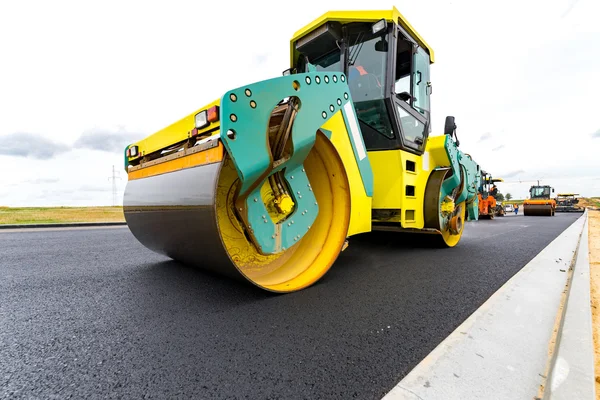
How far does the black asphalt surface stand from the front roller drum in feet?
0.70

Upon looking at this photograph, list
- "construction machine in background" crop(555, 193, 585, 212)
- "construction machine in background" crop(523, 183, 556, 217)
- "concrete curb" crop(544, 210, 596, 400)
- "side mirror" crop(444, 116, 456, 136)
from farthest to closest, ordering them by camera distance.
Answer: "construction machine in background" crop(555, 193, 585, 212)
"construction machine in background" crop(523, 183, 556, 217)
"side mirror" crop(444, 116, 456, 136)
"concrete curb" crop(544, 210, 596, 400)

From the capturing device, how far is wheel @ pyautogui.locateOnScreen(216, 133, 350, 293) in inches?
78.0

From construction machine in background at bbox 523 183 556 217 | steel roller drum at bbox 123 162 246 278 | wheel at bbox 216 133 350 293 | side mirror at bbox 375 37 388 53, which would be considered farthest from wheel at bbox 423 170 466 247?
construction machine in background at bbox 523 183 556 217

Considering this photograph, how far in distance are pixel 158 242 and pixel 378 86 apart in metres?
2.62

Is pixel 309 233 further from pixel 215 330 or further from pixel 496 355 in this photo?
pixel 496 355

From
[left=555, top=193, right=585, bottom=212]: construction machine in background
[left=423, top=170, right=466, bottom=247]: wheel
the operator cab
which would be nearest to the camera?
the operator cab

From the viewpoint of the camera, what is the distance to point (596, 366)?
4.11 feet

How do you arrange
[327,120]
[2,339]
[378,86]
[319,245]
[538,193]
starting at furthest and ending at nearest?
[538,193]
[378,86]
[319,245]
[327,120]
[2,339]

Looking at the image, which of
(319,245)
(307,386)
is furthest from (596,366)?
(319,245)

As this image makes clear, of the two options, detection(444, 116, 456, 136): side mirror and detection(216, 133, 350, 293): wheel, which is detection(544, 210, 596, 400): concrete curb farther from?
detection(444, 116, 456, 136): side mirror

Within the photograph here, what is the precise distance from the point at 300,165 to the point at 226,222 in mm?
A: 655

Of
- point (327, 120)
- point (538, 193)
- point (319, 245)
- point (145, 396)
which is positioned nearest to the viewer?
point (145, 396)

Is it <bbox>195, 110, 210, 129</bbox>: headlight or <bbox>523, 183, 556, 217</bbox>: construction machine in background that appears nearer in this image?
<bbox>195, 110, 210, 129</bbox>: headlight

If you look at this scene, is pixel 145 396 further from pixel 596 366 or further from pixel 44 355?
pixel 596 366
